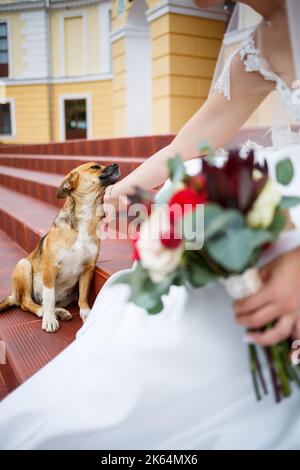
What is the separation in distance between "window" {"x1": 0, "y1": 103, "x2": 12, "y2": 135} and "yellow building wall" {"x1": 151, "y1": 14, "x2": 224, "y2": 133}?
1178 centimetres

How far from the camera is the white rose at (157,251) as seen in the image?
2.17 ft

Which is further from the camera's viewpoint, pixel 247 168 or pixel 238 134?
pixel 238 134

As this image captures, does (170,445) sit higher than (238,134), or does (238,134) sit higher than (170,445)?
(238,134)

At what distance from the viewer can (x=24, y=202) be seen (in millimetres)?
4824

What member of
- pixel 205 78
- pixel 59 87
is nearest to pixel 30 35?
pixel 59 87

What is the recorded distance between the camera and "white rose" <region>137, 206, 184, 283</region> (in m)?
0.66

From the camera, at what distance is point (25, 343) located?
1.95 m

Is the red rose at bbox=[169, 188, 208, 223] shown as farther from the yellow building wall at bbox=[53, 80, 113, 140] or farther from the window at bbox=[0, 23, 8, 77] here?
the window at bbox=[0, 23, 8, 77]

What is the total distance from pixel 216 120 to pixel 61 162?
4865 mm

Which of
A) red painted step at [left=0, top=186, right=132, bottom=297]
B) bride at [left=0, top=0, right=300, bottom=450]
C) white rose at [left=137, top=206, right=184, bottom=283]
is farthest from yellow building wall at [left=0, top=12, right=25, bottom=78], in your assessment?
white rose at [left=137, top=206, right=184, bottom=283]

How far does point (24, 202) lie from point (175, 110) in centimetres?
308

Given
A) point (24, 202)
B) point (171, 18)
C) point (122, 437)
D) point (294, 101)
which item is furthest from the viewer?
point (171, 18)

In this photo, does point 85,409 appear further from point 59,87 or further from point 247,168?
point 59,87

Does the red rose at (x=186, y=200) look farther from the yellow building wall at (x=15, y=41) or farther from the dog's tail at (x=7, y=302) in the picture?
the yellow building wall at (x=15, y=41)
